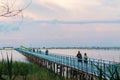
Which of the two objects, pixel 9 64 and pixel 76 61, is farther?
pixel 76 61

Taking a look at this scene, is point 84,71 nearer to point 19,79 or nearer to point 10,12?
point 19,79

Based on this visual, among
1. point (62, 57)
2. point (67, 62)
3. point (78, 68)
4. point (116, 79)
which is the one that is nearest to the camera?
point (116, 79)

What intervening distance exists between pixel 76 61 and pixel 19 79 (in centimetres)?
485


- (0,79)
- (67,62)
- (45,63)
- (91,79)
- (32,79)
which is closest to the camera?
(0,79)

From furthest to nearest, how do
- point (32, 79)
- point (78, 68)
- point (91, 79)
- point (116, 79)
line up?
1. point (78, 68)
2. point (32, 79)
3. point (91, 79)
4. point (116, 79)

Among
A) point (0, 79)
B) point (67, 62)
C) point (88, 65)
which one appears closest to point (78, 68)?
point (88, 65)

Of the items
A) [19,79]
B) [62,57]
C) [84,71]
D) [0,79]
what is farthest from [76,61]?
[0,79]

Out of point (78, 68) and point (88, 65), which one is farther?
point (78, 68)

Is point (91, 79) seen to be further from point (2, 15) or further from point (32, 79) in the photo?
point (2, 15)

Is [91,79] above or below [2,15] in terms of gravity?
below

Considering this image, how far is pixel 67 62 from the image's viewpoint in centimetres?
2850

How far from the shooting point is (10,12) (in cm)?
523

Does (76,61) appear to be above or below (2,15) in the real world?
below

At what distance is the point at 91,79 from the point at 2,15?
1386 cm
